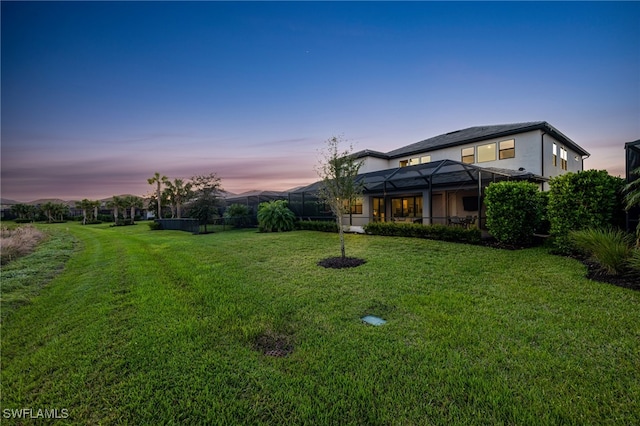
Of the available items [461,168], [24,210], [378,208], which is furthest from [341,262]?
[24,210]

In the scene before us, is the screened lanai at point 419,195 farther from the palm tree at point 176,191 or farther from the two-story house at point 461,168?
the palm tree at point 176,191

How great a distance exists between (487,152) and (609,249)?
11457 millimetres

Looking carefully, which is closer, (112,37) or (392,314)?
(392,314)

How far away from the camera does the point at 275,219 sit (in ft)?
54.0

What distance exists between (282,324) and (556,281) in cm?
532

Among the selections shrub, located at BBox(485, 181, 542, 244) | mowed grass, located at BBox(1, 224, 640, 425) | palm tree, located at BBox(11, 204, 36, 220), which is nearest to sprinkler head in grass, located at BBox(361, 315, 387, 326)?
mowed grass, located at BBox(1, 224, 640, 425)

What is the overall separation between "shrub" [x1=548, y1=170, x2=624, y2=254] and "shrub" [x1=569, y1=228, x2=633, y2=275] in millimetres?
838

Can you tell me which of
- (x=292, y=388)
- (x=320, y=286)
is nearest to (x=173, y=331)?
(x=292, y=388)

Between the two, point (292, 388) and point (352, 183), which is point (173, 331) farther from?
point (352, 183)

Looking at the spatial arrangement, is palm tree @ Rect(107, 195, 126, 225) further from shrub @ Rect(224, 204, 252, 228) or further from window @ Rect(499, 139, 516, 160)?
window @ Rect(499, 139, 516, 160)

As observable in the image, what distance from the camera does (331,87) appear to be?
41.7 ft

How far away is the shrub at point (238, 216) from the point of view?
65.4ft

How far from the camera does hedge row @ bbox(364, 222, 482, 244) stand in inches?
371

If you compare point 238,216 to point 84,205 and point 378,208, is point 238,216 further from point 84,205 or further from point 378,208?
point 84,205
